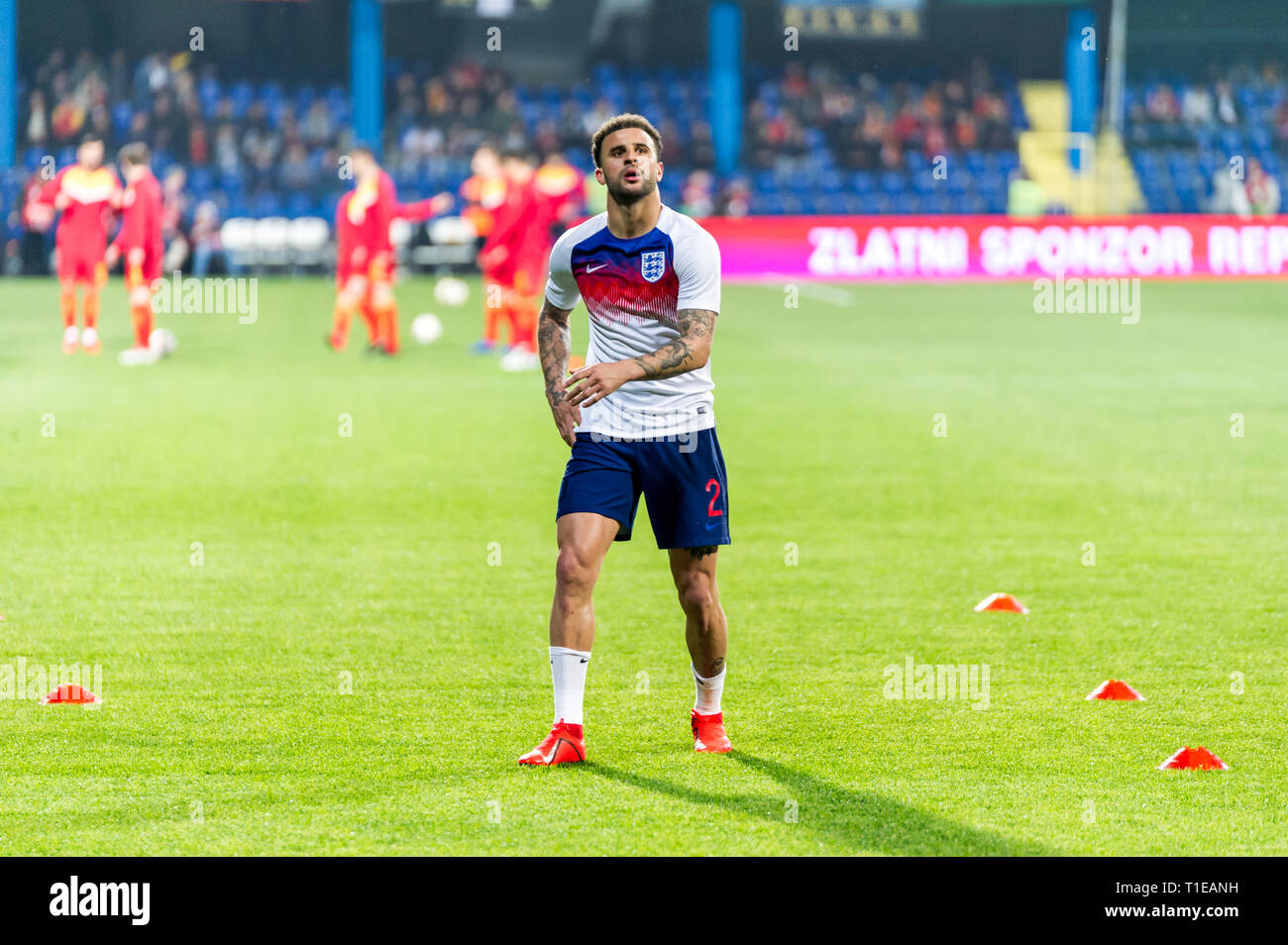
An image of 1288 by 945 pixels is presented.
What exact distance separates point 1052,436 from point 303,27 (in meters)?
35.7

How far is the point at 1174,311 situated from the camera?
2812 cm

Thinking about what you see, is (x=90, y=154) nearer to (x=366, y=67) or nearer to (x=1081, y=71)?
(x=366, y=67)

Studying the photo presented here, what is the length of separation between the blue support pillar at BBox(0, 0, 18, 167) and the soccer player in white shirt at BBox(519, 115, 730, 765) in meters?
36.8

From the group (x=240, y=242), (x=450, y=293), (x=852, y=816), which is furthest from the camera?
(x=240, y=242)

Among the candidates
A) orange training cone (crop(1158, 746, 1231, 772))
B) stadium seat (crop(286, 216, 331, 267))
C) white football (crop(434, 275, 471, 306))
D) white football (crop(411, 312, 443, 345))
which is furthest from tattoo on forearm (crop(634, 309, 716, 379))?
stadium seat (crop(286, 216, 331, 267))

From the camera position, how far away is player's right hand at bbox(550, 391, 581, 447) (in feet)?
18.8

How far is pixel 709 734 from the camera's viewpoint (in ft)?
19.5

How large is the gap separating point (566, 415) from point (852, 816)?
1.52 meters

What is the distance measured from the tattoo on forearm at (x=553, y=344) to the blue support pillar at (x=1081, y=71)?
3629cm

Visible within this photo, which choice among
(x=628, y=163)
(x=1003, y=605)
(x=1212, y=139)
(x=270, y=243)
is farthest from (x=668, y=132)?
(x=628, y=163)

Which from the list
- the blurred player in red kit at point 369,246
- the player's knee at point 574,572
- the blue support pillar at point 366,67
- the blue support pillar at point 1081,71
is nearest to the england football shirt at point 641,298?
the player's knee at point 574,572

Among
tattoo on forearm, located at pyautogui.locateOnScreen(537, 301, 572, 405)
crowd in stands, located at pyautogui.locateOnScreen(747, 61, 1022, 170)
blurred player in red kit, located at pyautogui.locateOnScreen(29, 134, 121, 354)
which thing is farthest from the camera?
crowd in stands, located at pyautogui.locateOnScreen(747, 61, 1022, 170)

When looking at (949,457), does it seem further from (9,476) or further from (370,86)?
(370,86)

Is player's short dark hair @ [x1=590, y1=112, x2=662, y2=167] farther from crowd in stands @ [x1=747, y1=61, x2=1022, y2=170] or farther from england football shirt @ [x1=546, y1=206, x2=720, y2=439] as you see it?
crowd in stands @ [x1=747, y1=61, x2=1022, y2=170]
